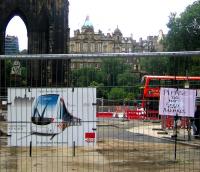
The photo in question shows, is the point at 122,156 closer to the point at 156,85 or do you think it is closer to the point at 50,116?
the point at 156,85

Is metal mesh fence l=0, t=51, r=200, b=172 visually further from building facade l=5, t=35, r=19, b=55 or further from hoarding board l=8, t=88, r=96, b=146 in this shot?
building facade l=5, t=35, r=19, b=55

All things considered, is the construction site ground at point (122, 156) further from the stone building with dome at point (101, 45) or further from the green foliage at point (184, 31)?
the green foliage at point (184, 31)

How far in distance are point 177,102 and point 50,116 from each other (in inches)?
72.5

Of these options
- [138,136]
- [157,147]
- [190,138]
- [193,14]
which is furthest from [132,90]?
[193,14]

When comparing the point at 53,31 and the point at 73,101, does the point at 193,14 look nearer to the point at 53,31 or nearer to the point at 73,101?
the point at 53,31

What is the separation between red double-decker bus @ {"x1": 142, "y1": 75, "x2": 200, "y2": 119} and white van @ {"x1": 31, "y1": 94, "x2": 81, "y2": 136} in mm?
1078

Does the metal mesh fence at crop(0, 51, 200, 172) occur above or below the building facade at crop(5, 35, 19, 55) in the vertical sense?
below

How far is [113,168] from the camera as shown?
11.7 meters

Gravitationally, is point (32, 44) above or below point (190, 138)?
above

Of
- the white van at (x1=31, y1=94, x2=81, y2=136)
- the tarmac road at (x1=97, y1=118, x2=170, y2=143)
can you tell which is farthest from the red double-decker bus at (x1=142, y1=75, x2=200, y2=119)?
the white van at (x1=31, y1=94, x2=81, y2=136)

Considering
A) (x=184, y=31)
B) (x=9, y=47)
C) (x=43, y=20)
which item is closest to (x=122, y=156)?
(x=43, y=20)

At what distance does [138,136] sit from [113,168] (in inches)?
68.4

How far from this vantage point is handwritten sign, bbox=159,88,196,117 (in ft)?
27.3

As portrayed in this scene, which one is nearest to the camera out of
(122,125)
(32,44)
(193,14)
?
(122,125)
